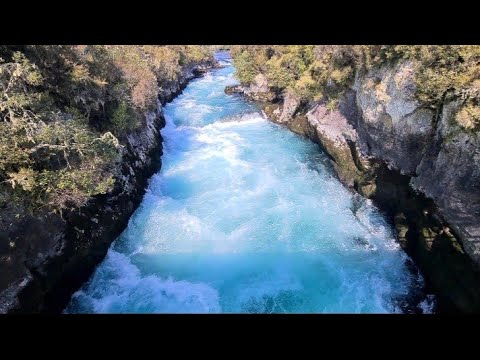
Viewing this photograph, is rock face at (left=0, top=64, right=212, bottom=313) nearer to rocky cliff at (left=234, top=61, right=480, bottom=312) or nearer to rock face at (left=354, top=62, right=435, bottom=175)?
rocky cliff at (left=234, top=61, right=480, bottom=312)

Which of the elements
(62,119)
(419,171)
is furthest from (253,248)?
(62,119)

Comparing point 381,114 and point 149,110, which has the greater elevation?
point 381,114

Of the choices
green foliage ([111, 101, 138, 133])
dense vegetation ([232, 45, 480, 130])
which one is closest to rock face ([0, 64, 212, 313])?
green foliage ([111, 101, 138, 133])

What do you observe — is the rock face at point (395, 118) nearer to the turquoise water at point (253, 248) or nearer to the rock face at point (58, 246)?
the turquoise water at point (253, 248)
